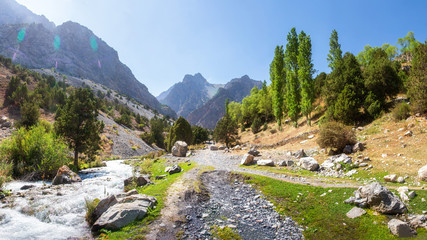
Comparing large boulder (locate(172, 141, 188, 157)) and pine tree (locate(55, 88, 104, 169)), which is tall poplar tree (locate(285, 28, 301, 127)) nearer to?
large boulder (locate(172, 141, 188, 157))

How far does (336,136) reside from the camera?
19438 millimetres

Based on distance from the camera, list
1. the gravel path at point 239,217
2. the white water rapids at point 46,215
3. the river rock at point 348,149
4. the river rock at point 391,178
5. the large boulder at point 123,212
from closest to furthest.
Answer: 1. the gravel path at point 239,217
2. the large boulder at point 123,212
3. the white water rapids at point 46,215
4. the river rock at point 391,178
5. the river rock at point 348,149

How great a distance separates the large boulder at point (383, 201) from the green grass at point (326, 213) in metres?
0.34

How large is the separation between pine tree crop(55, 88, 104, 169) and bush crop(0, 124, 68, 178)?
4895 mm

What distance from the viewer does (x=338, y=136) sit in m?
19.4

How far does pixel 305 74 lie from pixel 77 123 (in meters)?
39.6

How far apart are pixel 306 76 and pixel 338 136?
21.2 m

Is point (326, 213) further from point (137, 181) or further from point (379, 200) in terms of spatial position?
point (137, 181)

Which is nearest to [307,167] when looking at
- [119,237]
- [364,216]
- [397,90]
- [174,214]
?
[364,216]

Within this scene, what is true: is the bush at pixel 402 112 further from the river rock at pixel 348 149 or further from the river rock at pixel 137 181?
the river rock at pixel 137 181

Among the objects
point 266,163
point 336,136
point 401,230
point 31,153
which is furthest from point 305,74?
point 31,153

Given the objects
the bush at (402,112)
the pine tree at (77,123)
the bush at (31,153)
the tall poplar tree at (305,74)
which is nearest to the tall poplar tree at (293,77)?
the tall poplar tree at (305,74)

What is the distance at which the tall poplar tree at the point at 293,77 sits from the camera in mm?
40438

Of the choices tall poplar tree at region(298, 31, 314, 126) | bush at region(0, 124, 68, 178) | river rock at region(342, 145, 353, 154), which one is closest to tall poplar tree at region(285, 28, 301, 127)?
tall poplar tree at region(298, 31, 314, 126)
